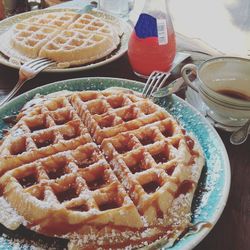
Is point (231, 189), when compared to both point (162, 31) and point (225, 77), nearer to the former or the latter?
point (225, 77)

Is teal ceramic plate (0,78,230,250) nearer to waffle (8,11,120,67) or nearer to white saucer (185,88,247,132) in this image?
white saucer (185,88,247,132)

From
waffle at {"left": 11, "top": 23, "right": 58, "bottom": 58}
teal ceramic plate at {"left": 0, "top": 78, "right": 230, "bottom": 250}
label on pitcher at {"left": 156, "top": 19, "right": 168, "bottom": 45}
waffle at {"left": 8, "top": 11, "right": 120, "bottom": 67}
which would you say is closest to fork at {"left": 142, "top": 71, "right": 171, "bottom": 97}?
teal ceramic plate at {"left": 0, "top": 78, "right": 230, "bottom": 250}

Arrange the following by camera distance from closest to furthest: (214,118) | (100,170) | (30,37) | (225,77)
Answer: (100,170) < (214,118) < (225,77) < (30,37)

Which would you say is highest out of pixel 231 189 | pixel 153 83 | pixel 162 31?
pixel 162 31

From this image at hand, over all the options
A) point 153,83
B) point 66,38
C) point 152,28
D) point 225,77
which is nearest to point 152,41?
point 152,28

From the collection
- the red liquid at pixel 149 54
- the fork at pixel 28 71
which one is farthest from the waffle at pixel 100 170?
the red liquid at pixel 149 54

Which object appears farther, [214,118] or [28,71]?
[28,71]
